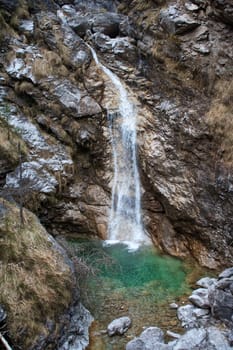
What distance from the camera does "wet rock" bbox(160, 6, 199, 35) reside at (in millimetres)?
11656

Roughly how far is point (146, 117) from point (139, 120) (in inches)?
11.1

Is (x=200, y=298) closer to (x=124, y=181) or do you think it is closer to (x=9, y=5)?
(x=124, y=181)

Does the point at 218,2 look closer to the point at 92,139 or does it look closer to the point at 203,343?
the point at 92,139

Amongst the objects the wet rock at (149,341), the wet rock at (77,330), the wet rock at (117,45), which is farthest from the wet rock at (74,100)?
the wet rock at (149,341)

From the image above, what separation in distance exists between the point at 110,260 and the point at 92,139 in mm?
4324

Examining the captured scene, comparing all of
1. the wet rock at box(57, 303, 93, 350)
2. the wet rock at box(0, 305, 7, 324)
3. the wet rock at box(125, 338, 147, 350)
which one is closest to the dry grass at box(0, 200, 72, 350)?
the wet rock at box(0, 305, 7, 324)

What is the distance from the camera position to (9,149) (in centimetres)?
1073

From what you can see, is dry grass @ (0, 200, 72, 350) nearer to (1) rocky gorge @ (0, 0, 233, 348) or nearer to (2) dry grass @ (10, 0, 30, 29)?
(1) rocky gorge @ (0, 0, 233, 348)

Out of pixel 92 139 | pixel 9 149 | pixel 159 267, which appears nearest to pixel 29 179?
pixel 9 149

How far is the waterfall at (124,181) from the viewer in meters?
12.1

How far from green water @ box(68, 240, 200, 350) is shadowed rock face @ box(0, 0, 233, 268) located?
3.03 ft

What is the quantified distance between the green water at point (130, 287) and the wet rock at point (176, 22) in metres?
7.42

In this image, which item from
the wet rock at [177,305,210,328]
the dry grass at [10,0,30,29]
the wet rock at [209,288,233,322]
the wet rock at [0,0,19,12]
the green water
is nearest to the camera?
the wet rock at [209,288,233,322]

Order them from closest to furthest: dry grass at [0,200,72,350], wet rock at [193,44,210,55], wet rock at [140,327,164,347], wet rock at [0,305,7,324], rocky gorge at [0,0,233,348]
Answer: wet rock at [0,305,7,324]
dry grass at [0,200,72,350]
wet rock at [140,327,164,347]
rocky gorge at [0,0,233,348]
wet rock at [193,44,210,55]
